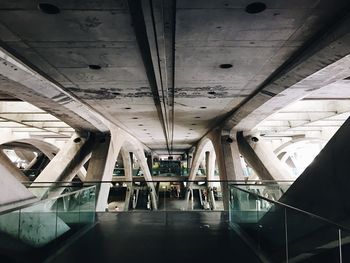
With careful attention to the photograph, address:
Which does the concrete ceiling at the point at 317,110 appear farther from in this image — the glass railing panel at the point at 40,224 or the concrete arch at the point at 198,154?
the glass railing panel at the point at 40,224

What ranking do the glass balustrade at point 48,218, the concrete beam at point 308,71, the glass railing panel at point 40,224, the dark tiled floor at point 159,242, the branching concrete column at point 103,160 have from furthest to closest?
the branching concrete column at point 103,160
the dark tiled floor at point 159,242
the concrete beam at point 308,71
the glass railing panel at point 40,224
the glass balustrade at point 48,218

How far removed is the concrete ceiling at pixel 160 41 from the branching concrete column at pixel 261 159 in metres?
5.93

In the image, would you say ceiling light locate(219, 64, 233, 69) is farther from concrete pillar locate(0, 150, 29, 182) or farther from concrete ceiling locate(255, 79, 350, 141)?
concrete pillar locate(0, 150, 29, 182)

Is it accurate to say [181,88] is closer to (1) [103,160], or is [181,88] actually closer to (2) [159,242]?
(2) [159,242]

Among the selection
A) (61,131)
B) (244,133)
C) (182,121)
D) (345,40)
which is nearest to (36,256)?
(345,40)

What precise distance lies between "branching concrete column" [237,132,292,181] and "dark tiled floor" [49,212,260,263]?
551cm

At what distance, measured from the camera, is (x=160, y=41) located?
5.50 metres

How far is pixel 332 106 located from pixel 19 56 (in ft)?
44.2

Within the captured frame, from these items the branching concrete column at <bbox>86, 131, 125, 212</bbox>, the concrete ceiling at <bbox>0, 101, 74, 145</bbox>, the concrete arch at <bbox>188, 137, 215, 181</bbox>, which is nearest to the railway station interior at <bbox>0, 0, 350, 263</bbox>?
the branching concrete column at <bbox>86, 131, 125, 212</bbox>

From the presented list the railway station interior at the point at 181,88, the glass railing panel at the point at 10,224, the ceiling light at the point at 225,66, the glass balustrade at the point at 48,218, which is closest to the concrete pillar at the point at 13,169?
the railway station interior at the point at 181,88

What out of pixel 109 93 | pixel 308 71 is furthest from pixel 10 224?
pixel 308 71

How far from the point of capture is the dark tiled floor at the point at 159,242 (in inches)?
221

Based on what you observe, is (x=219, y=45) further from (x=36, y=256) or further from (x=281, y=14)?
(x=36, y=256)

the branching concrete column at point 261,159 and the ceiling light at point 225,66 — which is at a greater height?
the ceiling light at point 225,66
